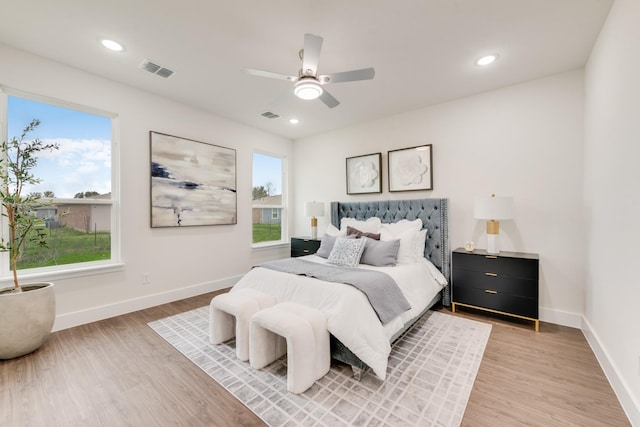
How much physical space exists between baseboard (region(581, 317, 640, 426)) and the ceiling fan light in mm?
2953

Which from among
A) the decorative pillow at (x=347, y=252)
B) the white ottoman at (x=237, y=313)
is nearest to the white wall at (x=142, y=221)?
the white ottoman at (x=237, y=313)

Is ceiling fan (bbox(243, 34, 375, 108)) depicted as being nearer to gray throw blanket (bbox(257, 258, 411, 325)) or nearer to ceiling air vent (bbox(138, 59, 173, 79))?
ceiling air vent (bbox(138, 59, 173, 79))

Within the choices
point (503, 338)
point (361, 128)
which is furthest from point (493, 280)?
point (361, 128)

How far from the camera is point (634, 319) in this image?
1605 millimetres

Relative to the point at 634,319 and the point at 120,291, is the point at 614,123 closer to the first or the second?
the point at 634,319

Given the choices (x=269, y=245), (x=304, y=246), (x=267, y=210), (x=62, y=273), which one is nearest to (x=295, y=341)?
(x=62, y=273)

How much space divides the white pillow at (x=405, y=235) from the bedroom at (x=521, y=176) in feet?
1.96

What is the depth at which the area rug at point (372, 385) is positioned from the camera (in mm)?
1642

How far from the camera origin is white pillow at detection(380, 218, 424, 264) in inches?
128

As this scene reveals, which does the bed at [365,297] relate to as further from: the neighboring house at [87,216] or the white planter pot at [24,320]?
the neighboring house at [87,216]

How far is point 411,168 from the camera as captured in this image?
13.1ft

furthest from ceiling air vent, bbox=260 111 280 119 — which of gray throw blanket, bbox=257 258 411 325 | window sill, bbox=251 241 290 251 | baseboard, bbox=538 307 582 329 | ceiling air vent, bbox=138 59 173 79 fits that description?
baseboard, bbox=538 307 582 329

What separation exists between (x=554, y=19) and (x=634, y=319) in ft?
7.44

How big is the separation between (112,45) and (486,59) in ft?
12.0
